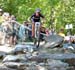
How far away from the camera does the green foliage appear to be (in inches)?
930

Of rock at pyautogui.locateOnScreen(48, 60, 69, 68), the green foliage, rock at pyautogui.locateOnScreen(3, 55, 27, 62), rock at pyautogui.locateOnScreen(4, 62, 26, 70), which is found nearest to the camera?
rock at pyautogui.locateOnScreen(4, 62, 26, 70)

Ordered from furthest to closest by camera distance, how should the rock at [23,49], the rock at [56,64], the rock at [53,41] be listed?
the rock at [53,41], the rock at [23,49], the rock at [56,64]

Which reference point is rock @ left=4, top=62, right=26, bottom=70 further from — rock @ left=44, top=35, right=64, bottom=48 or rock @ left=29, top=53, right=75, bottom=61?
rock @ left=44, top=35, right=64, bottom=48

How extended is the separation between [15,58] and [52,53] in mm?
1896

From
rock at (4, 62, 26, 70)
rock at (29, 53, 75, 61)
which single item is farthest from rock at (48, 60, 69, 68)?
rock at (4, 62, 26, 70)

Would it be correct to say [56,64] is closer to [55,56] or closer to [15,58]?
[55,56]

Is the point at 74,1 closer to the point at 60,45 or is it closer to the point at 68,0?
the point at 68,0

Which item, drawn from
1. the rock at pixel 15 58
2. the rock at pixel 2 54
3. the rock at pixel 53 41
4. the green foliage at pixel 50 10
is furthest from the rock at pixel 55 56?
the green foliage at pixel 50 10

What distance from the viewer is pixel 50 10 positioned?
23.9 metres

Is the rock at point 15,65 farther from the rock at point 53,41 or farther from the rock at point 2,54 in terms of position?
the rock at point 53,41

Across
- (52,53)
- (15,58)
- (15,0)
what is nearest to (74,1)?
(15,0)

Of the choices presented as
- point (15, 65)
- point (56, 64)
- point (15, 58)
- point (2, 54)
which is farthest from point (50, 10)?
point (15, 65)

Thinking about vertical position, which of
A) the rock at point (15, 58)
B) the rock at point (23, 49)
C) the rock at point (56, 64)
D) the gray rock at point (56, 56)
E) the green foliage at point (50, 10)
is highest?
the green foliage at point (50, 10)

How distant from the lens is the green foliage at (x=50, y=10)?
77.5 ft
